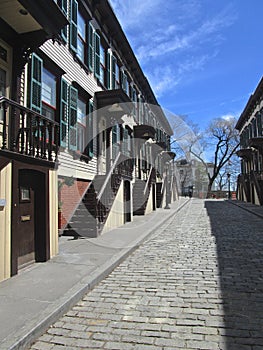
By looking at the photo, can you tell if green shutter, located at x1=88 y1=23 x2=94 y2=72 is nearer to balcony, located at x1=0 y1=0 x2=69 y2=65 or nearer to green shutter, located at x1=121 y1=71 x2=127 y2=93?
green shutter, located at x1=121 y1=71 x2=127 y2=93

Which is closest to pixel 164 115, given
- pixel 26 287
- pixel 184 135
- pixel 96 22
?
pixel 184 135

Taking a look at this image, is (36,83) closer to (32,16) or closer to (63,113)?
(63,113)

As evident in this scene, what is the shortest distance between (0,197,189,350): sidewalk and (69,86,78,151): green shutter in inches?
142

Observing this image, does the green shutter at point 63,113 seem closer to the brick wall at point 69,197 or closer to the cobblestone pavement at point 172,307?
the brick wall at point 69,197

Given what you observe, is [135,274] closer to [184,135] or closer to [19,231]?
[19,231]

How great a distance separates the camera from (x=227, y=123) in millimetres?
49375

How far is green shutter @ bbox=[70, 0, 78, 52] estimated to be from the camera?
392 inches

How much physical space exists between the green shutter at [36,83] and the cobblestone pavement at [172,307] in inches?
178

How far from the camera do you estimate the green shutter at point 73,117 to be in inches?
385

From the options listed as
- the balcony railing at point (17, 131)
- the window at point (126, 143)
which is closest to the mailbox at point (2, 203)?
the balcony railing at point (17, 131)

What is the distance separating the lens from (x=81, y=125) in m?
11.0

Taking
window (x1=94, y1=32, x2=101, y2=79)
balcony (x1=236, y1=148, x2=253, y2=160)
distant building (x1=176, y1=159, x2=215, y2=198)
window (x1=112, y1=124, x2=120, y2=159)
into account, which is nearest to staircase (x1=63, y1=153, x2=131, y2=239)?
window (x1=112, y1=124, x2=120, y2=159)

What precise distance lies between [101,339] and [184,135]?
4373 centimetres

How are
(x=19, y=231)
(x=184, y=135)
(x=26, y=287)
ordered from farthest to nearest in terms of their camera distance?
(x=184, y=135)
(x=19, y=231)
(x=26, y=287)
